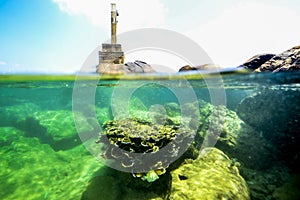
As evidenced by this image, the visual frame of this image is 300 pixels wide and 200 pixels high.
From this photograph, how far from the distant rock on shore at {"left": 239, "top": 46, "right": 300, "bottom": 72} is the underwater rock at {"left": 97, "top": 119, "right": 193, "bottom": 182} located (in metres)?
9.25

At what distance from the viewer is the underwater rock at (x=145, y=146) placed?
5516 millimetres

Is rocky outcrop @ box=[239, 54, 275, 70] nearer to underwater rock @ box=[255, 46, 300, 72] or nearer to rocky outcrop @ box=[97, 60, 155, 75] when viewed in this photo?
underwater rock @ box=[255, 46, 300, 72]

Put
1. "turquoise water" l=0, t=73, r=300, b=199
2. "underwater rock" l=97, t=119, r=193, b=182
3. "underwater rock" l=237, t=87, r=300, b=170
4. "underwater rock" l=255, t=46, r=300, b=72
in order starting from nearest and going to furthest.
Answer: "underwater rock" l=97, t=119, r=193, b=182 → "turquoise water" l=0, t=73, r=300, b=199 → "underwater rock" l=237, t=87, r=300, b=170 → "underwater rock" l=255, t=46, r=300, b=72

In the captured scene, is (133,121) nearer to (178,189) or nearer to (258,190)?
(178,189)

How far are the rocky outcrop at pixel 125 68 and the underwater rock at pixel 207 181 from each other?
9831 mm

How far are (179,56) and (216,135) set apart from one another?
4709 mm

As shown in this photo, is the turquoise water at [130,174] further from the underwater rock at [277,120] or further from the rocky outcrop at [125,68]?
the rocky outcrop at [125,68]

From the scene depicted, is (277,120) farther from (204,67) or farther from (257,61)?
(204,67)

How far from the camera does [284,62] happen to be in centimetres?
1166

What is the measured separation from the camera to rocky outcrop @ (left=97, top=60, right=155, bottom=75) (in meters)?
14.8

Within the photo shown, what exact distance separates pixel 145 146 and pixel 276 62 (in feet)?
38.7

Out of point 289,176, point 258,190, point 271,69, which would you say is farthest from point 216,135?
point 271,69

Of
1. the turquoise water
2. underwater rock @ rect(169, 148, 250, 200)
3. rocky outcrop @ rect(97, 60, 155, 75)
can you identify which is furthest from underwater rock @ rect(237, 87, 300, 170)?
rocky outcrop @ rect(97, 60, 155, 75)

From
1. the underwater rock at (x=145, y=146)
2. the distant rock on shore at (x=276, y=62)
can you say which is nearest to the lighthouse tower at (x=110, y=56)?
the underwater rock at (x=145, y=146)
